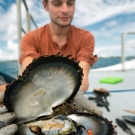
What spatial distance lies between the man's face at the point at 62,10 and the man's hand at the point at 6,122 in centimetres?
87

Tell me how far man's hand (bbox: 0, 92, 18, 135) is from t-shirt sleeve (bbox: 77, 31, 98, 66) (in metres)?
0.88

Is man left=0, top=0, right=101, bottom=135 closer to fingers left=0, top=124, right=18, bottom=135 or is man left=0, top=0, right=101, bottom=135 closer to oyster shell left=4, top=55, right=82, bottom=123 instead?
oyster shell left=4, top=55, right=82, bottom=123

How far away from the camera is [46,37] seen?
154 cm

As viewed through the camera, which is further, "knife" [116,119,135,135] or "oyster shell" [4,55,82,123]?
"knife" [116,119,135,135]

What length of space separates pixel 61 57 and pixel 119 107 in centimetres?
92

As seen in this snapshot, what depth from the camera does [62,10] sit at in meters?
1.36

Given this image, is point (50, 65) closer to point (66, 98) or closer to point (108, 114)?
point (66, 98)

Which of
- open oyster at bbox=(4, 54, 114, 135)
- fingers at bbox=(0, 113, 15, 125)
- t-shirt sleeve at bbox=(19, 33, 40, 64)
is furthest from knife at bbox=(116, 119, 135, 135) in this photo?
t-shirt sleeve at bbox=(19, 33, 40, 64)

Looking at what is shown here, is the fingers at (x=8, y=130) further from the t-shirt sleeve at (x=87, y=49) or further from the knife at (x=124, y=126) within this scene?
the t-shirt sleeve at (x=87, y=49)

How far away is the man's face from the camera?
1357 millimetres

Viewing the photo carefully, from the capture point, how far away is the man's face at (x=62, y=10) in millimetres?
1357

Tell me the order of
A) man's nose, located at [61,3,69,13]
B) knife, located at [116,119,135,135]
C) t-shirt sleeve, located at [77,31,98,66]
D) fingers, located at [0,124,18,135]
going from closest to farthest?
fingers, located at [0,124,18,135]
knife, located at [116,119,135,135]
man's nose, located at [61,3,69,13]
t-shirt sleeve, located at [77,31,98,66]

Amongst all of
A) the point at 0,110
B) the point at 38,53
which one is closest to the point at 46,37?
the point at 38,53

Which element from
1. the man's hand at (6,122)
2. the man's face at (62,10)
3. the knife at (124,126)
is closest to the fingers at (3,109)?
the man's hand at (6,122)
